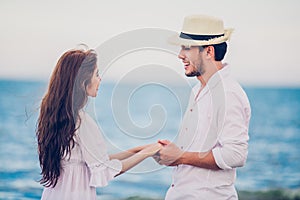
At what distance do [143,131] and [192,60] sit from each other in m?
0.43

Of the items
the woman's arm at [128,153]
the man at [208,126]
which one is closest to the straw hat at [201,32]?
the man at [208,126]

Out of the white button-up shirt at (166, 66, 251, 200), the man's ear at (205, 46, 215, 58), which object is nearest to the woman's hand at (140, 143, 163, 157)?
the white button-up shirt at (166, 66, 251, 200)

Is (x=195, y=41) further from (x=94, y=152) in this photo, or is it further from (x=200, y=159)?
(x=94, y=152)

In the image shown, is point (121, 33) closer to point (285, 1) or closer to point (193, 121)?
point (193, 121)

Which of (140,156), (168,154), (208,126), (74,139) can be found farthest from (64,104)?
(208,126)

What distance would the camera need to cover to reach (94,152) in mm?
3400

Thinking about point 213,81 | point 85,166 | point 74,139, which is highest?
point 213,81

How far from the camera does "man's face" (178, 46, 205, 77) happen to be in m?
3.47

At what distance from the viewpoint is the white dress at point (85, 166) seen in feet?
11.2

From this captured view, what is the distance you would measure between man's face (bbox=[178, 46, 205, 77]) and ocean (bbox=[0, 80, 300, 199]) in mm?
96

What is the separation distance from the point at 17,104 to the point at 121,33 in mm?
651

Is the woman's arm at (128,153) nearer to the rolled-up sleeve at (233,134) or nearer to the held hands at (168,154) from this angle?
the held hands at (168,154)

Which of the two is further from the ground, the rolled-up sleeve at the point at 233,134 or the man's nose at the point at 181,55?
the man's nose at the point at 181,55

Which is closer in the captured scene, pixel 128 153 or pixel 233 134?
pixel 233 134
